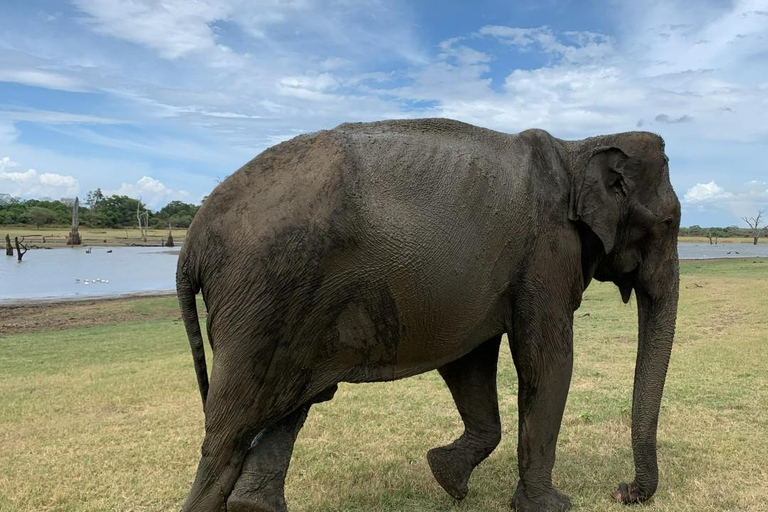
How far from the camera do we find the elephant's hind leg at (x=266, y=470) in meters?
3.58

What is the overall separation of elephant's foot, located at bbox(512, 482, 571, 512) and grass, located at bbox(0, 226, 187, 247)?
7302cm

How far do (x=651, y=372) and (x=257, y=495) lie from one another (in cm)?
277

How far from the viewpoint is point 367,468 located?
5.33 metres

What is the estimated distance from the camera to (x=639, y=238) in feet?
14.5

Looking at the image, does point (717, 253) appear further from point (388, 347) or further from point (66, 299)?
point (388, 347)

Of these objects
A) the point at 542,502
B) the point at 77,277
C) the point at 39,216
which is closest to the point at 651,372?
the point at 542,502

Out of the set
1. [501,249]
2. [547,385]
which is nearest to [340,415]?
[547,385]

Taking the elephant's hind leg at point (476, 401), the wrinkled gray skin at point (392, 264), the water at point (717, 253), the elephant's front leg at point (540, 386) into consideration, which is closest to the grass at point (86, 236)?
the water at point (717, 253)

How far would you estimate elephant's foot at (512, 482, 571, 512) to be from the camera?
14.0ft

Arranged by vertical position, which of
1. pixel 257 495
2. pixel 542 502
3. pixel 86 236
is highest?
pixel 86 236

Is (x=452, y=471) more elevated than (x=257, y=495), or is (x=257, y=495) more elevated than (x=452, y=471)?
(x=257, y=495)

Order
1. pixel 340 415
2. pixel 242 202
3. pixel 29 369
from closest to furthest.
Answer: pixel 242 202 → pixel 340 415 → pixel 29 369

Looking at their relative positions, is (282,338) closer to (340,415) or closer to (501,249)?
(501,249)

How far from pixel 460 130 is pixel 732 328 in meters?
10.3
